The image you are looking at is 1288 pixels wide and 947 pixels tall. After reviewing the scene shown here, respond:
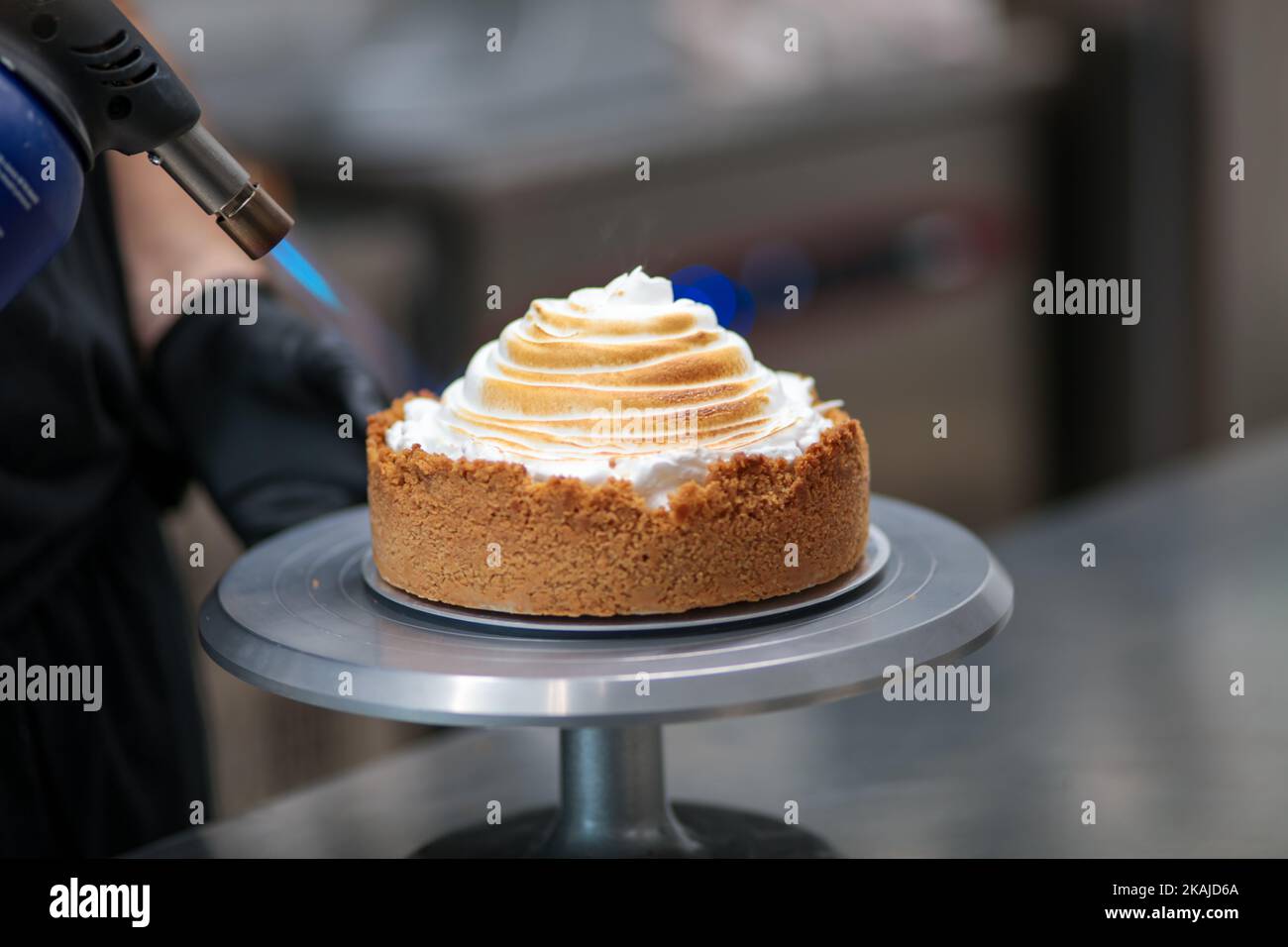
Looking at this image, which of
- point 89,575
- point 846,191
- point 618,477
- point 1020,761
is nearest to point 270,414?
point 89,575

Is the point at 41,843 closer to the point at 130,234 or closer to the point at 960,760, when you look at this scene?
the point at 130,234

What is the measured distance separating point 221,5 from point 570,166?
0.86m

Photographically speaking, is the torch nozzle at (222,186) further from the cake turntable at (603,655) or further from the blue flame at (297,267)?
the cake turntable at (603,655)

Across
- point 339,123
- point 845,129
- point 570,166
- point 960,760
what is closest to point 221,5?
point 339,123

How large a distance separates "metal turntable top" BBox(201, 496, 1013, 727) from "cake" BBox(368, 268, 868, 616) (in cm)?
3

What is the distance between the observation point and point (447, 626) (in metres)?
0.90

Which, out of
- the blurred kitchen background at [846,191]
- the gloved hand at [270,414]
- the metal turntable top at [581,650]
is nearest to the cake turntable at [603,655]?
the metal turntable top at [581,650]

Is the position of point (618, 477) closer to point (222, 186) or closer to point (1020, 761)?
point (222, 186)

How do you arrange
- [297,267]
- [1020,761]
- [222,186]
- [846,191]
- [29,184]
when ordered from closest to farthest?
[29,184], [222,186], [297,267], [1020,761], [846,191]

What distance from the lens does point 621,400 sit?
0.93 metres

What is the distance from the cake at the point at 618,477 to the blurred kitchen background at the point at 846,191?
1202 mm

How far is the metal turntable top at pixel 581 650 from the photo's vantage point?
767mm

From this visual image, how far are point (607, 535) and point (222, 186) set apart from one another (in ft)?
1.06

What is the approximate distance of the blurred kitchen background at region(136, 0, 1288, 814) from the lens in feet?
8.60
